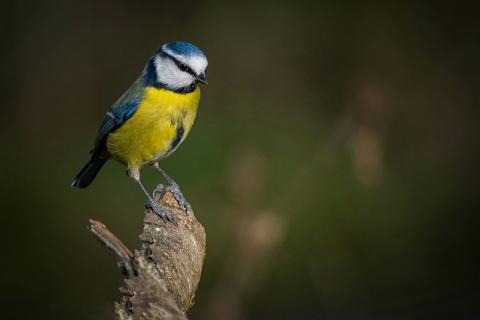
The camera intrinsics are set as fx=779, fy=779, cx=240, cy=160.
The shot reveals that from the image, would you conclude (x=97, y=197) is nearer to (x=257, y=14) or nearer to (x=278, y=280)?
(x=278, y=280)

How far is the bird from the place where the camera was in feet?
11.6

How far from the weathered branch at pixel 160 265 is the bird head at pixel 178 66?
0.74 metres

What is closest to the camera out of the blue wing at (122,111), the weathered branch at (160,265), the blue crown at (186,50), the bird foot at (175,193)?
the weathered branch at (160,265)

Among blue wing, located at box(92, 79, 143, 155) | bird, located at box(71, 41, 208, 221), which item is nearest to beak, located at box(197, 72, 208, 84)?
bird, located at box(71, 41, 208, 221)

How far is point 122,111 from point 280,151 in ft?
10.2

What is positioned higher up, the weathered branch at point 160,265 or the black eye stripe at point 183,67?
the black eye stripe at point 183,67

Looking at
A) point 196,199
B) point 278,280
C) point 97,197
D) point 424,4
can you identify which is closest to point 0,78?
point 97,197

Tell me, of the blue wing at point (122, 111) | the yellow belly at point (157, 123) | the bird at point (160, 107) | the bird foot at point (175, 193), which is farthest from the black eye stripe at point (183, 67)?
the bird foot at point (175, 193)

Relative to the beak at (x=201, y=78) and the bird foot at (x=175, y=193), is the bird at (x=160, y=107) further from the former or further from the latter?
the bird foot at (x=175, y=193)

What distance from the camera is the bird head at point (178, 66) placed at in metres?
3.48

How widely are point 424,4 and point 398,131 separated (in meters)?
1.31

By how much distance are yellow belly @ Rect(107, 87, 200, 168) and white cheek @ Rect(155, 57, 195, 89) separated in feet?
0.15

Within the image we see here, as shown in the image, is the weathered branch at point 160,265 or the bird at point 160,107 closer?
the weathered branch at point 160,265

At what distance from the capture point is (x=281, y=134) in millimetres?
6980
